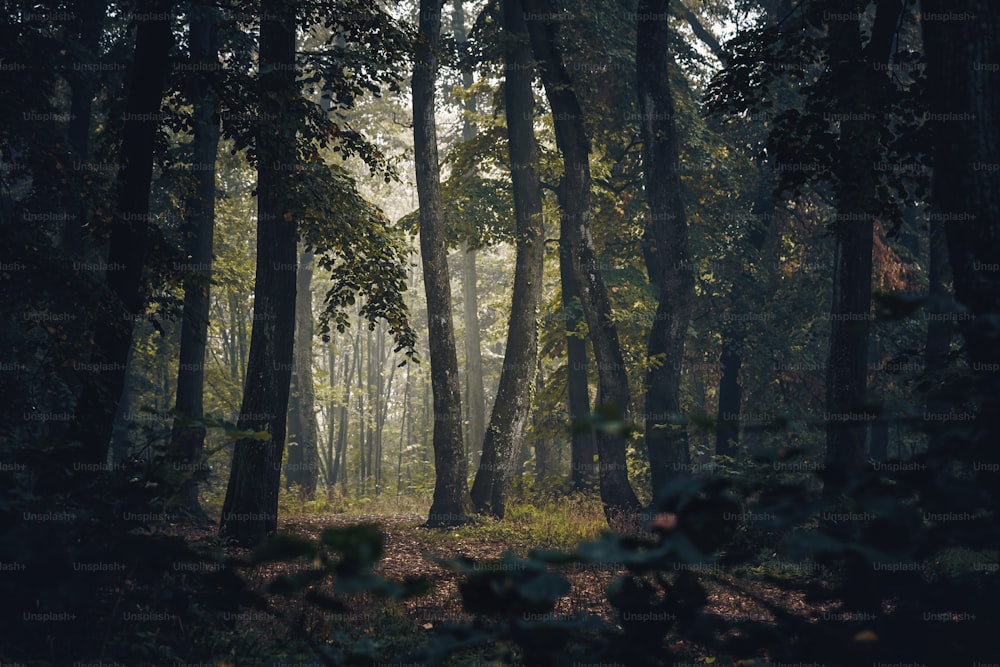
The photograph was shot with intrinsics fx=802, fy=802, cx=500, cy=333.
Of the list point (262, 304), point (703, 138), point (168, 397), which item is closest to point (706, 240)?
point (703, 138)

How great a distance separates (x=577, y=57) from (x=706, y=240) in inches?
263

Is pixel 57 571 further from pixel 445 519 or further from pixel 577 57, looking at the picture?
pixel 577 57

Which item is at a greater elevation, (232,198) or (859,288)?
(232,198)

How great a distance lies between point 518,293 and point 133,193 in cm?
1102

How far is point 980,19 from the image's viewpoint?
13.5ft

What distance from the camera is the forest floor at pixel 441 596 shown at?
713cm

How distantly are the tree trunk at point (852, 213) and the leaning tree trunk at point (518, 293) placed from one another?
7.58 meters

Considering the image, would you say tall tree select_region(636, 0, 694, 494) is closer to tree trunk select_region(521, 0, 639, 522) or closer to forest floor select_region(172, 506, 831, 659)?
tree trunk select_region(521, 0, 639, 522)

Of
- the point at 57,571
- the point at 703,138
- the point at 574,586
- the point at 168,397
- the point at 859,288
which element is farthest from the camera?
the point at 168,397

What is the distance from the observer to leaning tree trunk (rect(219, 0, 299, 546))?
37.8 feet

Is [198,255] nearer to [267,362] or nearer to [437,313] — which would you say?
[437,313]

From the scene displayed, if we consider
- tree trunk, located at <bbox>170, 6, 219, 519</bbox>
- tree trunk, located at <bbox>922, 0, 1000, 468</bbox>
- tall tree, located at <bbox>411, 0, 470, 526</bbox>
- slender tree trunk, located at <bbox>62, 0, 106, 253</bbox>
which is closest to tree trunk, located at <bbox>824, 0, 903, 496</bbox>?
tree trunk, located at <bbox>922, 0, 1000, 468</bbox>

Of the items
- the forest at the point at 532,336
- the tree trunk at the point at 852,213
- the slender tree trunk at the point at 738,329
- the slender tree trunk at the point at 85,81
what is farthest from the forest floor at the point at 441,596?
the slender tree trunk at the point at 85,81

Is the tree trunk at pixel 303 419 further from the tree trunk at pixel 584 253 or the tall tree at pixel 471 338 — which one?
the tree trunk at pixel 584 253
